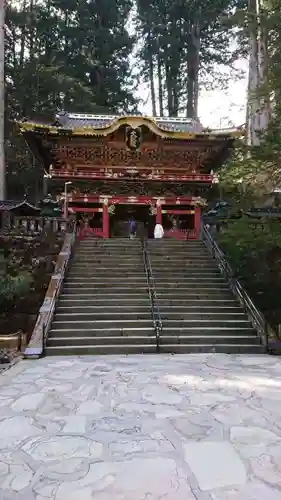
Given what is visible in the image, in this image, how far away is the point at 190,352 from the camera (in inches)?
306

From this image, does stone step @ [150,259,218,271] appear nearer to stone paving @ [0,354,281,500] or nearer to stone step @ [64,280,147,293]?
stone step @ [64,280,147,293]

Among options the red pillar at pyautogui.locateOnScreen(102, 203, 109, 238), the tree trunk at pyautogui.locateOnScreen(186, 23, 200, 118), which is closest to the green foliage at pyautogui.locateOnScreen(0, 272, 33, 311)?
the red pillar at pyautogui.locateOnScreen(102, 203, 109, 238)

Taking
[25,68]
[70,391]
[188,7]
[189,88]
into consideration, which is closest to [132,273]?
[70,391]

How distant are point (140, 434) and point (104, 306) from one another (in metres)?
5.85

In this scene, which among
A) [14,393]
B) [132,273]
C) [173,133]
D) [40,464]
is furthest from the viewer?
[173,133]

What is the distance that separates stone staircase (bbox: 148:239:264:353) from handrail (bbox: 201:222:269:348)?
0.51 ft

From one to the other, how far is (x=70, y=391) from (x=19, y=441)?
158 cm

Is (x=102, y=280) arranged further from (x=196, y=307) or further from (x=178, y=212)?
(x=178, y=212)

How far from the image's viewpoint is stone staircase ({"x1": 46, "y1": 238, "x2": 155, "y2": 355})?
25.8 feet

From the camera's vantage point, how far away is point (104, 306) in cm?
936

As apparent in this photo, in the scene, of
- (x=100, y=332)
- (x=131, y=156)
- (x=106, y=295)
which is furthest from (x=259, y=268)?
(x=131, y=156)

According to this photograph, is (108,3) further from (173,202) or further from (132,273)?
(132,273)

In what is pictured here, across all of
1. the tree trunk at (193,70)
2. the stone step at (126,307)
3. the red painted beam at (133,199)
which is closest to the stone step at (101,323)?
the stone step at (126,307)

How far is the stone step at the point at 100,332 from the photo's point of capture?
26.7 feet
